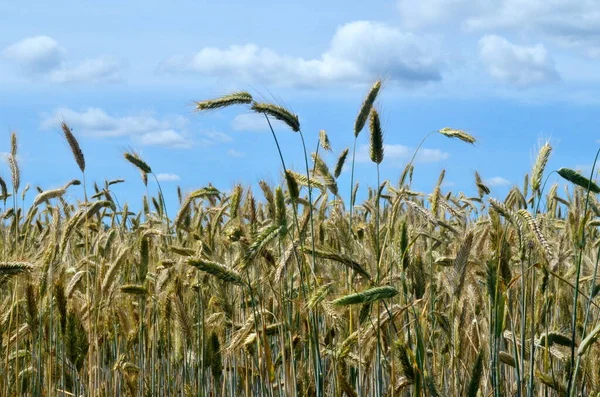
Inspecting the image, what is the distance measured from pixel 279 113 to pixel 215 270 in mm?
688

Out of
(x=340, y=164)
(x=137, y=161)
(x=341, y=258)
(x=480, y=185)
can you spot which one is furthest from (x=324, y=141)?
(x=480, y=185)

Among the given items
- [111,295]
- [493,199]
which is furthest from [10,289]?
[493,199]

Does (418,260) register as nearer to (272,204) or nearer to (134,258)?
(272,204)

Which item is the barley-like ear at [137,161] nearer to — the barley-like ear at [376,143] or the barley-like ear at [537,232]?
the barley-like ear at [376,143]

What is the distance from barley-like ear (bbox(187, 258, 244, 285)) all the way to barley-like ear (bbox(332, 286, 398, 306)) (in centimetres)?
65

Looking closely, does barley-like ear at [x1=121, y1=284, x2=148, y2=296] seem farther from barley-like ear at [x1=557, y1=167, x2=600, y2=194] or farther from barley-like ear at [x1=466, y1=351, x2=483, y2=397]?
barley-like ear at [x1=557, y1=167, x2=600, y2=194]

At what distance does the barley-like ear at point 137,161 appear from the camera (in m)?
5.10

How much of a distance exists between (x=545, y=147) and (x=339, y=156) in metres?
1.12

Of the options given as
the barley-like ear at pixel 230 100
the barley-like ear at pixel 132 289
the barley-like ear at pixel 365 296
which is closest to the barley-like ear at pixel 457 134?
the barley-like ear at pixel 230 100

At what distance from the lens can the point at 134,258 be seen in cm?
471

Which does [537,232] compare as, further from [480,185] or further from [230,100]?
[480,185]

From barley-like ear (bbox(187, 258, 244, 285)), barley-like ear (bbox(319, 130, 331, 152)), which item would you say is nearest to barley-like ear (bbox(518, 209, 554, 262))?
barley-like ear (bbox(187, 258, 244, 285))

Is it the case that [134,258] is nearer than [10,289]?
Yes

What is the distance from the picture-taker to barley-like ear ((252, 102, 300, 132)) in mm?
3277
